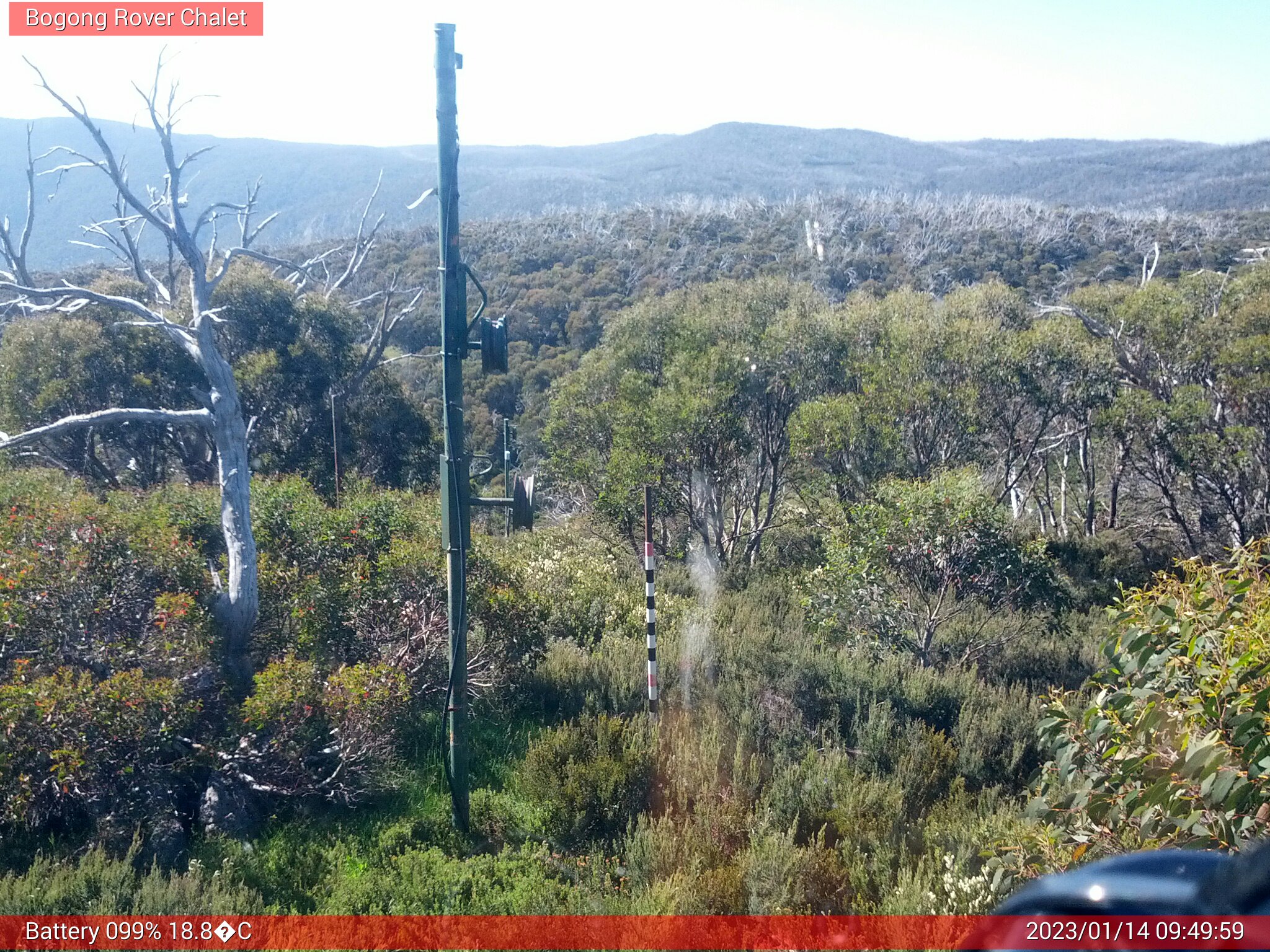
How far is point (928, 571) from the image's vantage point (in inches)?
308

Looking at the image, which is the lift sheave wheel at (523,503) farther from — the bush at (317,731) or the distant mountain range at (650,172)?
the distant mountain range at (650,172)

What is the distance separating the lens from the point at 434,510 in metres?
8.08

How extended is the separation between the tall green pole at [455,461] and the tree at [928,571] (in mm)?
4062

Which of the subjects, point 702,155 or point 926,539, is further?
point 702,155

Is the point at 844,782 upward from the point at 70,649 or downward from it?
downward

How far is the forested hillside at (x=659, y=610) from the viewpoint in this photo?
4078 millimetres

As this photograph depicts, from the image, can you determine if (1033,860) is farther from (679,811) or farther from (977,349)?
(977,349)

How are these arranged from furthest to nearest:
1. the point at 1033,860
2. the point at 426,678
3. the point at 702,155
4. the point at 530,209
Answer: the point at 702,155
the point at 530,209
the point at 426,678
the point at 1033,860

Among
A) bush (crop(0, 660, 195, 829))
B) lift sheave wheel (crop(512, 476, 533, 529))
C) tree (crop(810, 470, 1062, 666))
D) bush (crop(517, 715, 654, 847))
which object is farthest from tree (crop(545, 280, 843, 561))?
bush (crop(0, 660, 195, 829))

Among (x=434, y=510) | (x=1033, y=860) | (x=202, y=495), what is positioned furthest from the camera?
(x=434, y=510)

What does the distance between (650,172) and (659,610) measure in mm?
74680

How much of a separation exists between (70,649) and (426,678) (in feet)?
7.59

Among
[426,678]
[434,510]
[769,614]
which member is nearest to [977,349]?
[769,614]

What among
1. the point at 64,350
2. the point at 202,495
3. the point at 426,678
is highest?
the point at 64,350
